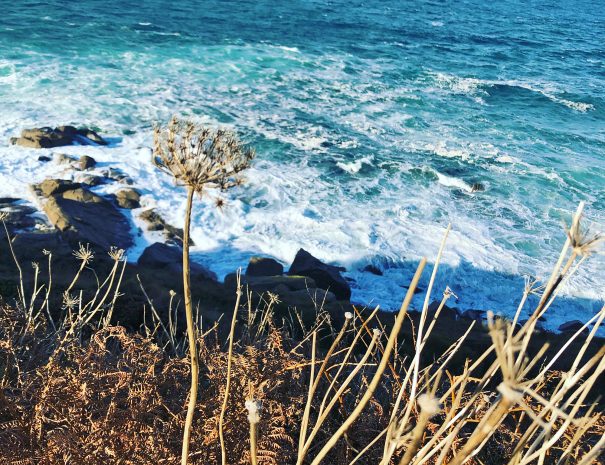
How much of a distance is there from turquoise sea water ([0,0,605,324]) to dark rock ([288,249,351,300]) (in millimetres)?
677

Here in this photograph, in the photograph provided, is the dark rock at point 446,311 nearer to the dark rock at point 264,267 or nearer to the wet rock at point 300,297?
the wet rock at point 300,297

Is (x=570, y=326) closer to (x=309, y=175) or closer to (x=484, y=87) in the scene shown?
(x=309, y=175)

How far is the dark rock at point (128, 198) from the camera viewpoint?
17.4 metres

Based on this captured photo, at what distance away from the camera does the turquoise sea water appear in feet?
55.7

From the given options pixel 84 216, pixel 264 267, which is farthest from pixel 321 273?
pixel 84 216

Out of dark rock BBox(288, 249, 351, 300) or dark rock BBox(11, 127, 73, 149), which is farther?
dark rock BBox(11, 127, 73, 149)

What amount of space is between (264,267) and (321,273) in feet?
4.73

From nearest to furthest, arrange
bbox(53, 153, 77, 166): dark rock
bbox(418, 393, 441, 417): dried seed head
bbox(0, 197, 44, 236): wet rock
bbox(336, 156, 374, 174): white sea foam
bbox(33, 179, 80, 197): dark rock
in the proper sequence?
bbox(418, 393, 441, 417): dried seed head → bbox(0, 197, 44, 236): wet rock → bbox(33, 179, 80, 197): dark rock → bbox(53, 153, 77, 166): dark rock → bbox(336, 156, 374, 174): white sea foam

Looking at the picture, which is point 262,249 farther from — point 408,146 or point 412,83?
point 412,83

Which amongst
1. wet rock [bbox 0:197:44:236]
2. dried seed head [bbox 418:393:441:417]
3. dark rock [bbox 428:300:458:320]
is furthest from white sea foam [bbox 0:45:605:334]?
dried seed head [bbox 418:393:441:417]

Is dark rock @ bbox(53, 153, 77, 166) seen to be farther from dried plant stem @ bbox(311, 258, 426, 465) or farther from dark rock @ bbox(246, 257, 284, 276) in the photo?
dried plant stem @ bbox(311, 258, 426, 465)

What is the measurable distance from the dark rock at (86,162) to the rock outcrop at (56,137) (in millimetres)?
1513

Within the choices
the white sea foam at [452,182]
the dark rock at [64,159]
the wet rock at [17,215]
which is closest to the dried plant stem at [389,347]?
the wet rock at [17,215]

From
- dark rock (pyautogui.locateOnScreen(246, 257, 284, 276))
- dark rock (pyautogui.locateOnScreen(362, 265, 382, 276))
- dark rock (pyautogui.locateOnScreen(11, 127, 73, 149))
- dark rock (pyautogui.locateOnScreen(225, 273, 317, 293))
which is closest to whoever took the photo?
dark rock (pyautogui.locateOnScreen(225, 273, 317, 293))
